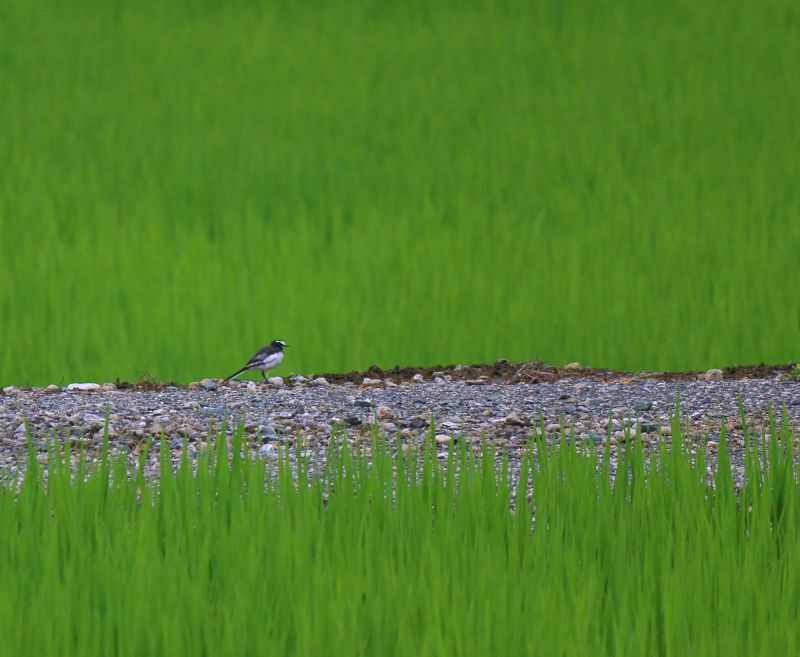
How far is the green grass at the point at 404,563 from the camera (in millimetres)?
3467

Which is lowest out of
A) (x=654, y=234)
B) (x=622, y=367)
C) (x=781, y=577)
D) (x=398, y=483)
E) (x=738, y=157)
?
(x=781, y=577)

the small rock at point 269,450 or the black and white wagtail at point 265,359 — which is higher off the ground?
the black and white wagtail at point 265,359

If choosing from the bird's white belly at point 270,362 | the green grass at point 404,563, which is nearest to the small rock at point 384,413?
the bird's white belly at point 270,362

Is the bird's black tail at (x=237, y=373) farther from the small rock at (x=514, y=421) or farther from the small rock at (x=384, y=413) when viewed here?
the small rock at (x=514, y=421)

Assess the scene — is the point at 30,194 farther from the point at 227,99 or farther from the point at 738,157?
the point at 738,157

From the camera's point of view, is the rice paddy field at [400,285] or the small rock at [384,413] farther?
the small rock at [384,413]

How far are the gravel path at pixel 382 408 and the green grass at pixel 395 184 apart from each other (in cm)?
87

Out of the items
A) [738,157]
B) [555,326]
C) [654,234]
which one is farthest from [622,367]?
[738,157]

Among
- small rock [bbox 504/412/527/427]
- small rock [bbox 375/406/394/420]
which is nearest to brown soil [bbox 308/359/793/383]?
small rock [bbox 375/406/394/420]

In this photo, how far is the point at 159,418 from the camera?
285 inches

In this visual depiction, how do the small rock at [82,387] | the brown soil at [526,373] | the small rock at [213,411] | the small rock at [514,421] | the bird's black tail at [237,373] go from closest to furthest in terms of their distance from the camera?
the small rock at [514,421] → the small rock at [213,411] → the bird's black tail at [237,373] → the small rock at [82,387] → the brown soil at [526,373]

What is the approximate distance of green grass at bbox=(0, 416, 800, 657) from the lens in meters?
3.47

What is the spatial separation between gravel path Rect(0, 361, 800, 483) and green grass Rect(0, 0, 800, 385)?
87 cm

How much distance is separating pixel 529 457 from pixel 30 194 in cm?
756
